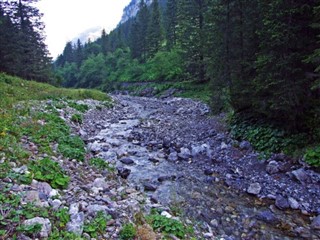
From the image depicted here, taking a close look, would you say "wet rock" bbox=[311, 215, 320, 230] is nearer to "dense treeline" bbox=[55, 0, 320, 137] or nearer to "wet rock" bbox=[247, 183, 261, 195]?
"wet rock" bbox=[247, 183, 261, 195]

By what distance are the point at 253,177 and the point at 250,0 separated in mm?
7981

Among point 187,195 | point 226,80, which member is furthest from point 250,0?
point 187,195

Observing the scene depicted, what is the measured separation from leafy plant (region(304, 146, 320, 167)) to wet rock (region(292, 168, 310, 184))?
1.14 feet

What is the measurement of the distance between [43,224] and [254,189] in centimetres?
569

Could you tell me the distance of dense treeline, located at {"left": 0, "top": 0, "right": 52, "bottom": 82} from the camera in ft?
93.8

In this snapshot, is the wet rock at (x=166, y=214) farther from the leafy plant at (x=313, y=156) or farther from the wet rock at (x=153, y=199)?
the leafy plant at (x=313, y=156)

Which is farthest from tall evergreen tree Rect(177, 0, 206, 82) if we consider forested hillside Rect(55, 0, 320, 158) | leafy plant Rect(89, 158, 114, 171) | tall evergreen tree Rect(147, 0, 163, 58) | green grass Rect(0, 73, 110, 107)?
leafy plant Rect(89, 158, 114, 171)

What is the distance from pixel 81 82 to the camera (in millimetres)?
73312

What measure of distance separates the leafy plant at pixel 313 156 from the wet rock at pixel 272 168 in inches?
34.2

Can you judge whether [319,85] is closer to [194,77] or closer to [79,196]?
[79,196]

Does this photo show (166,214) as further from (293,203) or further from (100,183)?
(293,203)

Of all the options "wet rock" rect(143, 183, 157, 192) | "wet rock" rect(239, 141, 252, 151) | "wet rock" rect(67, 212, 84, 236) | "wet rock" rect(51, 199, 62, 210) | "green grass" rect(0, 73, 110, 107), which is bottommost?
"wet rock" rect(143, 183, 157, 192)

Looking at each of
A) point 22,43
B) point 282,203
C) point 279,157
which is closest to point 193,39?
point 22,43

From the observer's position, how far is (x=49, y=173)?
5871 mm
